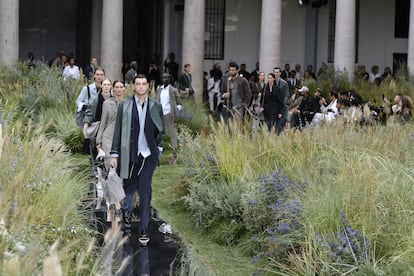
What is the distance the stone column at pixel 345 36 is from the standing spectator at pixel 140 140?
16.4 meters

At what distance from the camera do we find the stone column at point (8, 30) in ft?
77.6

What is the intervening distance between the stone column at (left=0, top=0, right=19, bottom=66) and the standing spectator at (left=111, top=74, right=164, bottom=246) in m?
14.0

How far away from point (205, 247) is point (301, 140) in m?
2.03

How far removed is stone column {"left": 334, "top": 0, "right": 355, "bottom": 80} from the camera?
85.1 ft

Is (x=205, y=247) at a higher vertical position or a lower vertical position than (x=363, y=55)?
lower

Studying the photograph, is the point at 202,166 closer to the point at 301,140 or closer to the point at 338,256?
the point at 301,140

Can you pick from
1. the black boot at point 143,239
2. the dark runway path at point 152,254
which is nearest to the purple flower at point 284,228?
the dark runway path at point 152,254

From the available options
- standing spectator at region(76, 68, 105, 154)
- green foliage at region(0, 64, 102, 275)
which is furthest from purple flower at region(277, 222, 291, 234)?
standing spectator at region(76, 68, 105, 154)

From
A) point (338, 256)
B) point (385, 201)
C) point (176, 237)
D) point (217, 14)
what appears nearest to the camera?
point (338, 256)

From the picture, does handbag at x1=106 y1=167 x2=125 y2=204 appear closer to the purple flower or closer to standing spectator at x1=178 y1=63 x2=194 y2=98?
the purple flower

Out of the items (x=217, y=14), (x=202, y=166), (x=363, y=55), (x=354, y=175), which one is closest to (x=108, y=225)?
(x=202, y=166)

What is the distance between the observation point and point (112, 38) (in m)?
24.8

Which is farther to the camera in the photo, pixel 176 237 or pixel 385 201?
pixel 176 237

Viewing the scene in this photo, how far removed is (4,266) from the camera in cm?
447
